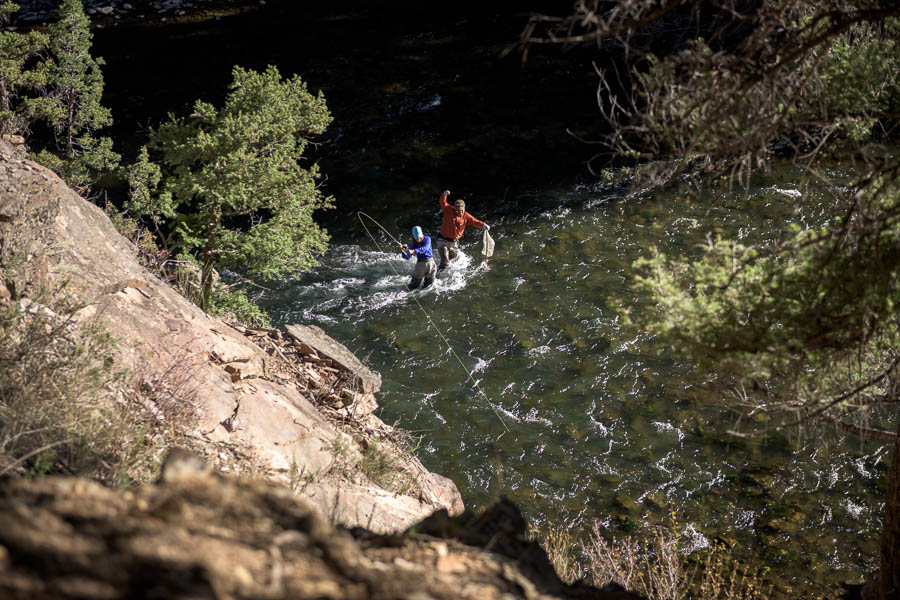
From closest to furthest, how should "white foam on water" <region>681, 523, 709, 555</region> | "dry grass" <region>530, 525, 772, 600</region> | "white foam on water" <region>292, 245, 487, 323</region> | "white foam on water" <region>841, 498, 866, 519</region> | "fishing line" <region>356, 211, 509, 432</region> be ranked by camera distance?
"dry grass" <region>530, 525, 772, 600</region> < "white foam on water" <region>681, 523, 709, 555</region> < "white foam on water" <region>841, 498, 866, 519</region> < "fishing line" <region>356, 211, 509, 432</region> < "white foam on water" <region>292, 245, 487, 323</region>

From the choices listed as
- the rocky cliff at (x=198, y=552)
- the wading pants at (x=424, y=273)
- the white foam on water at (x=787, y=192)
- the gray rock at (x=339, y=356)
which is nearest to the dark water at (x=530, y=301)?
the white foam on water at (x=787, y=192)

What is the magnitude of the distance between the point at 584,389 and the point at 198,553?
9676 mm

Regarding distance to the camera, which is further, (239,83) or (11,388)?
(239,83)

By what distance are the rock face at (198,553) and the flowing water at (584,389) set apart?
3427 mm

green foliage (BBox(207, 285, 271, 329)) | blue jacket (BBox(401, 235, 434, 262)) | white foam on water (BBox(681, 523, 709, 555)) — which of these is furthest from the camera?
blue jacket (BBox(401, 235, 434, 262))

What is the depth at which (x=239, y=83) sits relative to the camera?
11312mm

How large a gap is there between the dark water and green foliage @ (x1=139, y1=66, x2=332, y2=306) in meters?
2.66

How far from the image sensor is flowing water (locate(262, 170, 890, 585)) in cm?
924

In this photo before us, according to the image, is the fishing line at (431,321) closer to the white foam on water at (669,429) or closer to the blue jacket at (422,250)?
the blue jacket at (422,250)

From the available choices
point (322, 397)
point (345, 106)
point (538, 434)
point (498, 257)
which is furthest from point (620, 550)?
point (345, 106)

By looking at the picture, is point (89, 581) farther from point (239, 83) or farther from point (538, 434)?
point (239, 83)

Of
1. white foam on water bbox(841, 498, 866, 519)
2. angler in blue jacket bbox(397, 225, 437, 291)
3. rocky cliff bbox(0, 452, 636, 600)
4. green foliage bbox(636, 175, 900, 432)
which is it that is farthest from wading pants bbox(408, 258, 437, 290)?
rocky cliff bbox(0, 452, 636, 600)

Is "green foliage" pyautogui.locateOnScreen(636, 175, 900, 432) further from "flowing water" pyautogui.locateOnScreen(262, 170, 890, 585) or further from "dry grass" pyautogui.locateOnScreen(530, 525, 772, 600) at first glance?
"dry grass" pyautogui.locateOnScreen(530, 525, 772, 600)

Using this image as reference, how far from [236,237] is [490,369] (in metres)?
4.76
